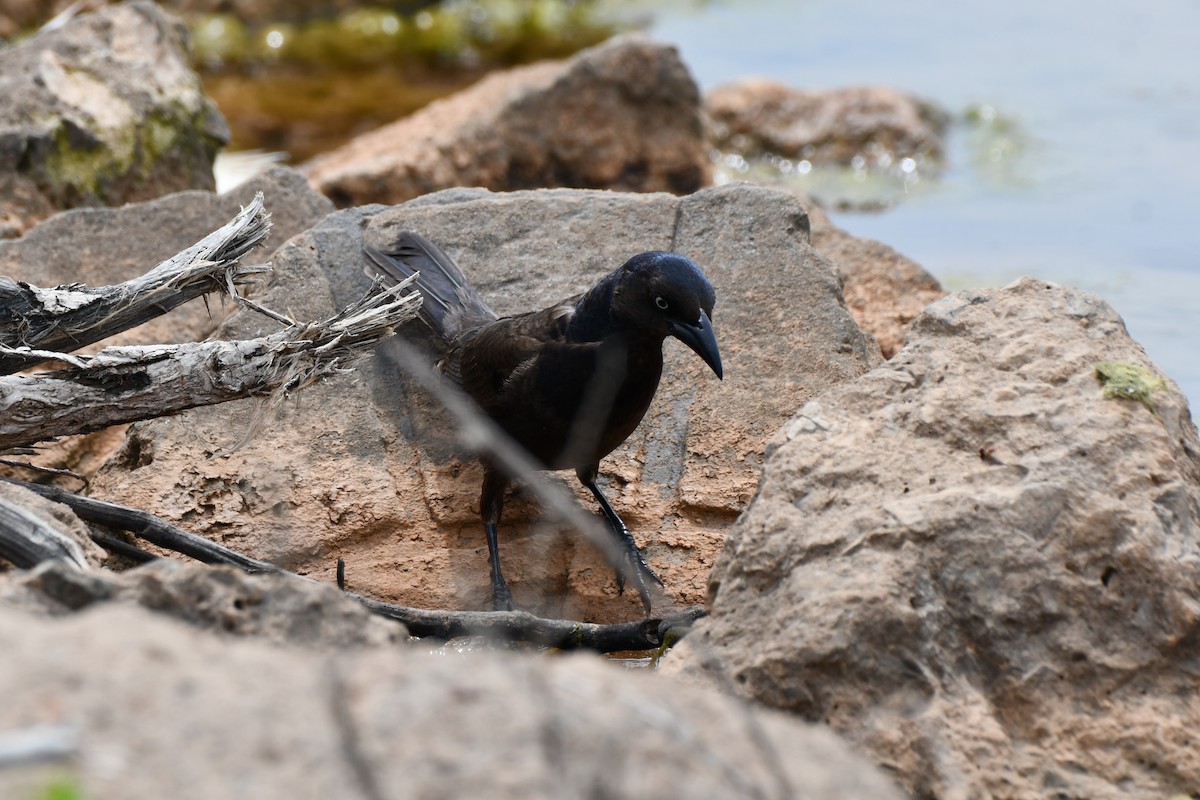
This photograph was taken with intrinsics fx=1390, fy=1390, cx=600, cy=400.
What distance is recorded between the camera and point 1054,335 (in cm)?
375

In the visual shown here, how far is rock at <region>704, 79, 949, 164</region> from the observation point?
35.4 ft

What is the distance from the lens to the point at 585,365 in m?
4.63

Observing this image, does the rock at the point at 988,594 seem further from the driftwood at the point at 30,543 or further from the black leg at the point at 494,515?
the driftwood at the point at 30,543

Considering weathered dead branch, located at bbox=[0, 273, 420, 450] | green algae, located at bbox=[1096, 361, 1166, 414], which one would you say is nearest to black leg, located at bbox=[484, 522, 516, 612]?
weathered dead branch, located at bbox=[0, 273, 420, 450]

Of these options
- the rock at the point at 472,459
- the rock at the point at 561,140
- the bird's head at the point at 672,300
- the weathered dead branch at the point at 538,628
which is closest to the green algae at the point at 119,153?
the rock at the point at 561,140

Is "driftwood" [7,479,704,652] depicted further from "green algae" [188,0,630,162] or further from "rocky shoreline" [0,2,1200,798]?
"green algae" [188,0,630,162]

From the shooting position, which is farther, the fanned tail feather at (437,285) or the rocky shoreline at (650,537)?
the fanned tail feather at (437,285)

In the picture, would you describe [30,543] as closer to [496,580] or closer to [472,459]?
[496,580]

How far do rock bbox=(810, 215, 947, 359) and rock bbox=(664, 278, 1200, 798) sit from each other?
7.87 ft

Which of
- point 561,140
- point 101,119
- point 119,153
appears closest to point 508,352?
point 119,153

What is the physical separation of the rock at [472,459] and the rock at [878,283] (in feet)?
2.95

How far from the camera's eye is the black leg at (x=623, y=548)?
4.62m

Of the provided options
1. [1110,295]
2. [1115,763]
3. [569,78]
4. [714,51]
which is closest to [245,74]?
[714,51]

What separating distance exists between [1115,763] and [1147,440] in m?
0.80
